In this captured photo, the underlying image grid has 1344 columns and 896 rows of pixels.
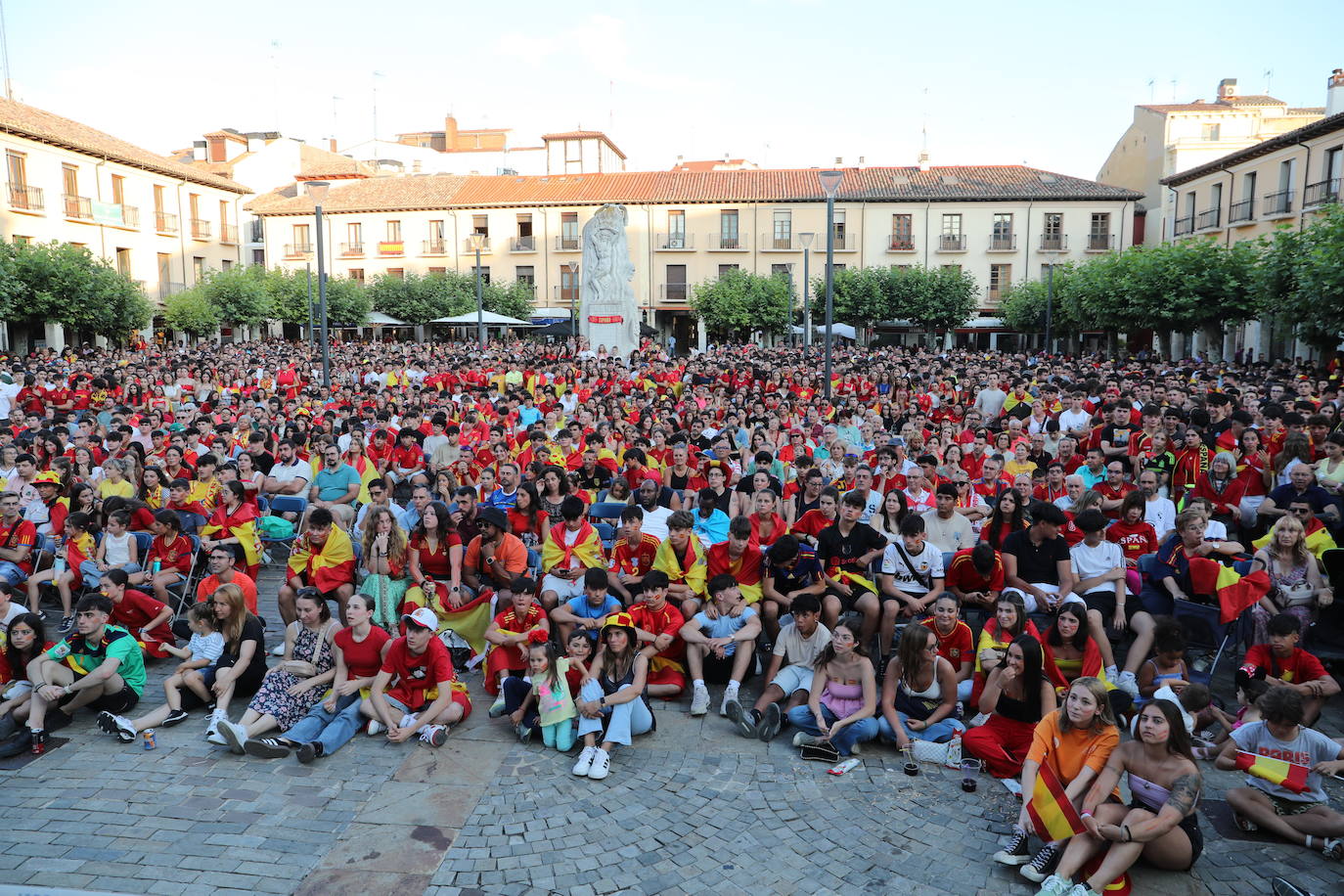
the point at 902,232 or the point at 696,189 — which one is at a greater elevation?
the point at 696,189

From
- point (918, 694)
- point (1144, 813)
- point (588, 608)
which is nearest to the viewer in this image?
point (1144, 813)

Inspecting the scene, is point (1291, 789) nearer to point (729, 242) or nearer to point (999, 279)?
point (729, 242)

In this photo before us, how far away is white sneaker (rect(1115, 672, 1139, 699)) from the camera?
601 cm

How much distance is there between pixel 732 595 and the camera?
6.69m

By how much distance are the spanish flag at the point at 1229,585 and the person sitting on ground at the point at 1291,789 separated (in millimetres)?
1662

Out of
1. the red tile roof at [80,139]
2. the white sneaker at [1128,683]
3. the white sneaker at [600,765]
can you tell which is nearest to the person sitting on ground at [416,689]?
the white sneaker at [600,765]

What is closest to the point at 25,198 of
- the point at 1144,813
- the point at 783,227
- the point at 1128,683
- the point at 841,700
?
the point at 783,227

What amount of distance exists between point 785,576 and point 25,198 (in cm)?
3664

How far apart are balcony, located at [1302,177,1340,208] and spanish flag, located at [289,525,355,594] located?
30.5 m

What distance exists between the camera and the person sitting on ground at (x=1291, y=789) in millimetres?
4570

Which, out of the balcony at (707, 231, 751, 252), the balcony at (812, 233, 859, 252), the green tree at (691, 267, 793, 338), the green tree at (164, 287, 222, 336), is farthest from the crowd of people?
the balcony at (707, 231, 751, 252)

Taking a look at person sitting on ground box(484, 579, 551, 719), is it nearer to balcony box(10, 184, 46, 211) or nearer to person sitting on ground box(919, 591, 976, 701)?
person sitting on ground box(919, 591, 976, 701)

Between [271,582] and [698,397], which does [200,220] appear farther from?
[271,582]

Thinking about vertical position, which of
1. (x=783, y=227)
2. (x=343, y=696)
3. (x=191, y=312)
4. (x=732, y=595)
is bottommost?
(x=343, y=696)
